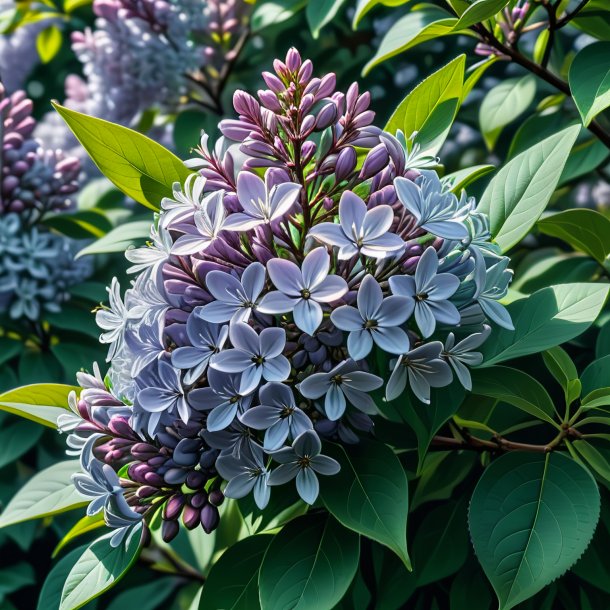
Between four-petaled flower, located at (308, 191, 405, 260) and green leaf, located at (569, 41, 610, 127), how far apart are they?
0.39 meters

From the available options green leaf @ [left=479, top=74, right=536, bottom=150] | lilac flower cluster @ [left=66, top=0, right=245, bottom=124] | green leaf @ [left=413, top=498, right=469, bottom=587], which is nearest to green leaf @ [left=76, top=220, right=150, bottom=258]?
green leaf @ [left=413, top=498, right=469, bottom=587]

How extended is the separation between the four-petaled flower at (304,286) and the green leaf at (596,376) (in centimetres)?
47

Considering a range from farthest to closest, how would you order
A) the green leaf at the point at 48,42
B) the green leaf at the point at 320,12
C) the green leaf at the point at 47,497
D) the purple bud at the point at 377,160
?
the green leaf at the point at 48,42, the green leaf at the point at 320,12, the green leaf at the point at 47,497, the purple bud at the point at 377,160

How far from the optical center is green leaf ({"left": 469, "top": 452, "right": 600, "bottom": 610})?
1.08 metres

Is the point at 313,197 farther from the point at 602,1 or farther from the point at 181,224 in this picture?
the point at 602,1

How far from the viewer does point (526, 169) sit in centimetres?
133


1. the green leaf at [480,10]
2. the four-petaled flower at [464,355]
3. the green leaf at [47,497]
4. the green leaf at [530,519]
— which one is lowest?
the green leaf at [530,519]

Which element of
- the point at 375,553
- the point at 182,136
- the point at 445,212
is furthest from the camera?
the point at 182,136

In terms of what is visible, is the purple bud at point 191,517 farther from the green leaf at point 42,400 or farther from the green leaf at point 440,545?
the green leaf at point 440,545

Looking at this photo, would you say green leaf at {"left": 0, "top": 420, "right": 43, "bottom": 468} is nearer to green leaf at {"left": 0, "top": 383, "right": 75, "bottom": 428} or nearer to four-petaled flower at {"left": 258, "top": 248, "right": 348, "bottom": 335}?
Result: green leaf at {"left": 0, "top": 383, "right": 75, "bottom": 428}

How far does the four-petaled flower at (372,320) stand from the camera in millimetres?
1031

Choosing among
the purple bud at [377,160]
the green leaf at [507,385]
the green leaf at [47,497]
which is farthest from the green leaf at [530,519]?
the green leaf at [47,497]

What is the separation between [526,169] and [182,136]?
1255 millimetres

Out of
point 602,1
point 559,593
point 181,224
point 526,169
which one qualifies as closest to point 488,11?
point 526,169
